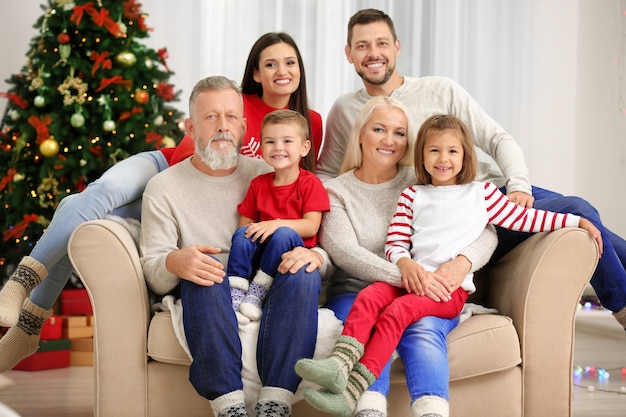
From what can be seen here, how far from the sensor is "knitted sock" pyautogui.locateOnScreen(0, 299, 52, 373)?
281cm

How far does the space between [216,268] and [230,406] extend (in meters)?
0.40

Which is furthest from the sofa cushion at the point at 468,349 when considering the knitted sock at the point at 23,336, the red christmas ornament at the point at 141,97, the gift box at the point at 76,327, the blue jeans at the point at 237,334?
the red christmas ornament at the point at 141,97

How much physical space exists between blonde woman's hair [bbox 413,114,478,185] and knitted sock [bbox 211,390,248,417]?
0.97 metres

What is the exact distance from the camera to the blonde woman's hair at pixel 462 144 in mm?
2725

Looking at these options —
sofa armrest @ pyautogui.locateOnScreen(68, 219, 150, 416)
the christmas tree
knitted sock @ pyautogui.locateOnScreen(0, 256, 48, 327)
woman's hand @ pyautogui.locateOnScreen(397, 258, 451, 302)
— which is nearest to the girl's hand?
woman's hand @ pyautogui.locateOnScreen(397, 258, 451, 302)

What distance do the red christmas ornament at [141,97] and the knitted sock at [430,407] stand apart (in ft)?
9.17

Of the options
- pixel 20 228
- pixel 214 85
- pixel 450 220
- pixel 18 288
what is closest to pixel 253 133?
pixel 214 85

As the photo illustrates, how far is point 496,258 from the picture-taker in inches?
118

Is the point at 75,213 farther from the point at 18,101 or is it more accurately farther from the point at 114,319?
the point at 18,101

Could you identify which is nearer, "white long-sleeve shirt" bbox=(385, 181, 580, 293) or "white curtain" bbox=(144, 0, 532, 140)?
"white long-sleeve shirt" bbox=(385, 181, 580, 293)

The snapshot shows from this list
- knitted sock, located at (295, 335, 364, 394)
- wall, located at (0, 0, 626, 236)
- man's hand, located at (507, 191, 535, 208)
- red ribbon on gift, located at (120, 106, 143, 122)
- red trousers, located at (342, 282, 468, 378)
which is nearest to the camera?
knitted sock, located at (295, 335, 364, 394)

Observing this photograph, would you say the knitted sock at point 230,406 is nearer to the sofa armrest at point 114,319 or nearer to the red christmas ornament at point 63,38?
the sofa armrest at point 114,319

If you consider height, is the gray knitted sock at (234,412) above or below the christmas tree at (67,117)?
below

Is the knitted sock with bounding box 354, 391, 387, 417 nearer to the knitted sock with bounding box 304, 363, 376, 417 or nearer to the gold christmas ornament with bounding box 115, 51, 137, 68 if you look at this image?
the knitted sock with bounding box 304, 363, 376, 417
